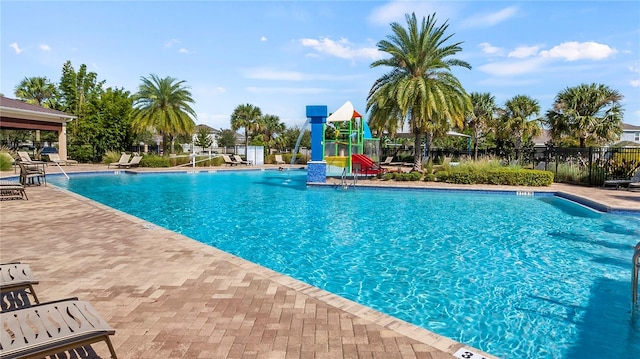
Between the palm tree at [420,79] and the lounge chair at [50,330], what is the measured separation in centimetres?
1778

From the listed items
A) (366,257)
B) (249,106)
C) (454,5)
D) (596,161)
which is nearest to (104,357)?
(366,257)

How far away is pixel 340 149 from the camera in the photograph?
838 inches

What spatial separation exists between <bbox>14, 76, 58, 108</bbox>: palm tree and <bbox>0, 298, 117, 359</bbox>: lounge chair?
54869mm

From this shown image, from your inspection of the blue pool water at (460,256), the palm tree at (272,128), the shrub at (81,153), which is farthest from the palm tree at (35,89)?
the blue pool water at (460,256)

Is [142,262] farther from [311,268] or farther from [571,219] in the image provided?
[571,219]

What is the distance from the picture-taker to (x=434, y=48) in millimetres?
19766

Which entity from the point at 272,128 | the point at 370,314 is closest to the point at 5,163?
the point at 370,314

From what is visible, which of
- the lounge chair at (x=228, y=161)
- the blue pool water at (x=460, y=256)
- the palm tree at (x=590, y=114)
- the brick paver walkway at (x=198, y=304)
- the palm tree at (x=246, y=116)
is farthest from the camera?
the palm tree at (x=246, y=116)

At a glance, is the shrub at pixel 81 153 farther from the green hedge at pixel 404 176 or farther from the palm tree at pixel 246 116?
the green hedge at pixel 404 176

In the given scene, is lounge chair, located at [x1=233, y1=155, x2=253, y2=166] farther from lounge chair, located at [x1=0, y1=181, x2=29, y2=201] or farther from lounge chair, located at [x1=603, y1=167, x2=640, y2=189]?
lounge chair, located at [x1=603, y1=167, x2=640, y2=189]

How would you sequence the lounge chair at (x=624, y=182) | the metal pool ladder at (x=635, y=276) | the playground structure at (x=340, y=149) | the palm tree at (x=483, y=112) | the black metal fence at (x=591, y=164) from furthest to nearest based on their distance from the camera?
the palm tree at (x=483, y=112), the playground structure at (x=340, y=149), the black metal fence at (x=591, y=164), the lounge chair at (x=624, y=182), the metal pool ladder at (x=635, y=276)

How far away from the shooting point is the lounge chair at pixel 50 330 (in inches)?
84.7

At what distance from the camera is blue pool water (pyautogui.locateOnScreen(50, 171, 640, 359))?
14.1ft

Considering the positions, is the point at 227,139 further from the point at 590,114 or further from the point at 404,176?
the point at 590,114
